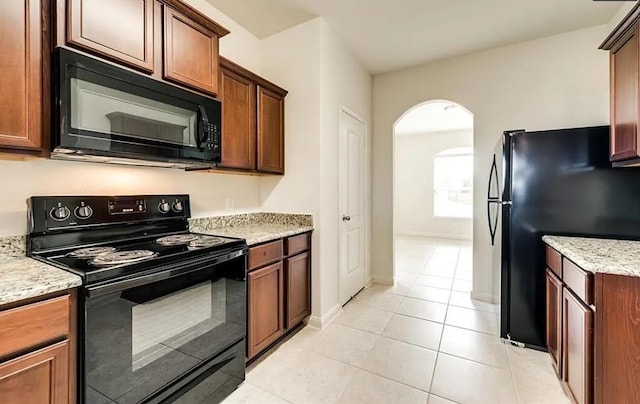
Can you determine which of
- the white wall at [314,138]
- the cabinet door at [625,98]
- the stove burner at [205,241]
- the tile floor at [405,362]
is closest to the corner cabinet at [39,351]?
the stove burner at [205,241]

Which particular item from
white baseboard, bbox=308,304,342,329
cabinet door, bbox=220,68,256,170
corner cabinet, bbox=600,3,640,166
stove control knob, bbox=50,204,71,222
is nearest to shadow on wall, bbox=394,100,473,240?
white baseboard, bbox=308,304,342,329

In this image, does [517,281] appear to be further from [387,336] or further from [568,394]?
[387,336]

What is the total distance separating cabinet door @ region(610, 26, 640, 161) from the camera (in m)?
1.54

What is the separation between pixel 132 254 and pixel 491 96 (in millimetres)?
3461

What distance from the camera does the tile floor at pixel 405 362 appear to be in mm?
1711

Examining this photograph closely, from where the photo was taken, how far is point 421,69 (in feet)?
11.2

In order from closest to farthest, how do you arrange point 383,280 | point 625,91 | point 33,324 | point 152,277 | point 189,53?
1. point 33,324
2. point 152,277
3. point 625,91
4. point 189,53
5. point 383,280

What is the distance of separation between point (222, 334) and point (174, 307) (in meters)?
0.40

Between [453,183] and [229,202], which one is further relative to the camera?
[453,183]

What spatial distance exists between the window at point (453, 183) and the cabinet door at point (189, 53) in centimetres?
632

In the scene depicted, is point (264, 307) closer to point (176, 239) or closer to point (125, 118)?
point (176, 239)

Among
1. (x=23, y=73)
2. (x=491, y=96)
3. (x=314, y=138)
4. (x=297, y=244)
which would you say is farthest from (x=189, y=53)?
(x=491, y=96)

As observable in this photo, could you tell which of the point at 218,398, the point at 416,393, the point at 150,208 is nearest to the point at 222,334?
the point at 218,398

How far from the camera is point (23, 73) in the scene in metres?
1.17
